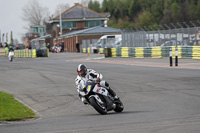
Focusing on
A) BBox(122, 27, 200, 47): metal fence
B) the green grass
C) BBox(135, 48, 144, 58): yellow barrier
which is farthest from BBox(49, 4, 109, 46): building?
the green grass

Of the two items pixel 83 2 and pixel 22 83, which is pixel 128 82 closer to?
pixel 22 83

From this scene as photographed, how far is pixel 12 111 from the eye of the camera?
441 inches

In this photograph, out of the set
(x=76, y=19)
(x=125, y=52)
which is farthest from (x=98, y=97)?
(x=76, y=19)

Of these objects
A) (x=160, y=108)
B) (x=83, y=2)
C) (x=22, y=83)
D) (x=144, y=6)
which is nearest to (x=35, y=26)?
(x=83, y=2)

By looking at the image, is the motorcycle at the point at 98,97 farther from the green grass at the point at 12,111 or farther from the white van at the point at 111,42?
the white van at the point at 111,42

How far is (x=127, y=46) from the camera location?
42188 millimetres

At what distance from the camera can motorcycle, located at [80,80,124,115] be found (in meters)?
10.1

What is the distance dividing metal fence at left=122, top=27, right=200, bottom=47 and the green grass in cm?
2090

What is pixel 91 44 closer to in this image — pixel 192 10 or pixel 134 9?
pixel 192 10

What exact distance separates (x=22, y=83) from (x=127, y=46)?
23.7m

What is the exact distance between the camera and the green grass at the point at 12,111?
33.9ft

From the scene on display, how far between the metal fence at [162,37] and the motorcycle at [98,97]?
2214cm

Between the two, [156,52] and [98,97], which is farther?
[156,52]

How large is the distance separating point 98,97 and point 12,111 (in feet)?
8.13
